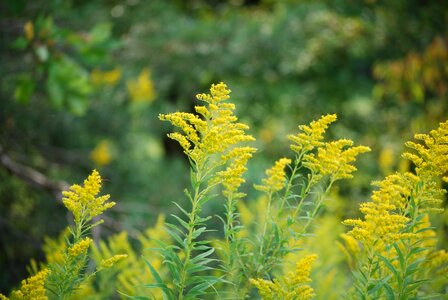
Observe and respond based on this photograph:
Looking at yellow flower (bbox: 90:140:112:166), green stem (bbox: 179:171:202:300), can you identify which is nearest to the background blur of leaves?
yellow flower (bbox: 90:140:112:166)

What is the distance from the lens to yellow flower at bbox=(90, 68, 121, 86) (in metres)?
4.35

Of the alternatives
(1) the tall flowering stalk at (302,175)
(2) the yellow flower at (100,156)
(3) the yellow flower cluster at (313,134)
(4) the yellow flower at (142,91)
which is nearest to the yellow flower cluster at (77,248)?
(1) the tall flowering stalk at (302,175)

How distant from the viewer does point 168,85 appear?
5.19m

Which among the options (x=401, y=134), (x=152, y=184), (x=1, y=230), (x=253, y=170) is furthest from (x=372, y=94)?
(x=1, y=230)

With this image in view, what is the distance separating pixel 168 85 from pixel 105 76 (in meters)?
0.80

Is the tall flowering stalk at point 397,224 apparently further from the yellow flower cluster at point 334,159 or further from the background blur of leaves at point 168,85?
the background blur of leaves at point 168,85

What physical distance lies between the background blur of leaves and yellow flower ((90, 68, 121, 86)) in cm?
2

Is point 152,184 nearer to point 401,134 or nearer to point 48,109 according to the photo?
point 48,109

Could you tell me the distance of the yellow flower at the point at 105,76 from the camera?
14.3ft

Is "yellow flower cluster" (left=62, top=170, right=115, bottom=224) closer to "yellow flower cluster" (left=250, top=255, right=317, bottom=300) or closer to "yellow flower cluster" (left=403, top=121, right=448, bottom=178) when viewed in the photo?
"yellow flower cluster" (left=250, top=255, right=317, bottom=300)

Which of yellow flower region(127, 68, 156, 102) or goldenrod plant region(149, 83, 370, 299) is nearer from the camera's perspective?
goldenrod plant region(149, 83, 370, 299)

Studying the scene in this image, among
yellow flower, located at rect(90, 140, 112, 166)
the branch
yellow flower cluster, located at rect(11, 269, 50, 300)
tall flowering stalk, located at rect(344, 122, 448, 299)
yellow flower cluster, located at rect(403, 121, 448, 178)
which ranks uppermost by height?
yellow flower, located at rect(90, 140, 112, 166)

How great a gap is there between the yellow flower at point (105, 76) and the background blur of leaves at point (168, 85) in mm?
21

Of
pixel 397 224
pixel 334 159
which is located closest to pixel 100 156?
pixel 334 159
